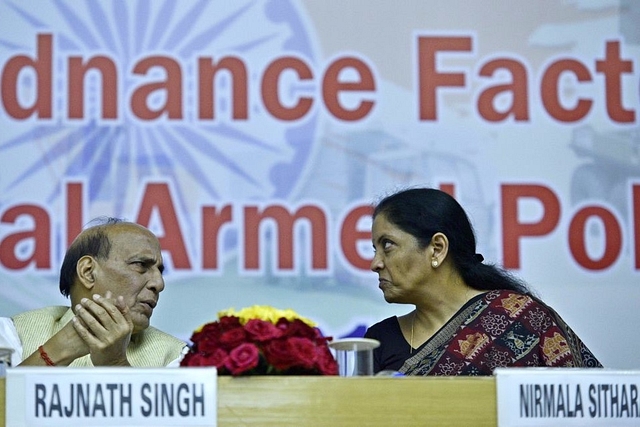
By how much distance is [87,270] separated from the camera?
11.1 feet

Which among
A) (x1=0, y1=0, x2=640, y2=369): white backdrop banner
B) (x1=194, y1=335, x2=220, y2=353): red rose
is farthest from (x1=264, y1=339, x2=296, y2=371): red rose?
(x1=0, y1=0, x2=640, y2=369): white backdrop banner

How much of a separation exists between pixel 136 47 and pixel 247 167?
0.58 m

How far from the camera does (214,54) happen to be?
4.22 metres

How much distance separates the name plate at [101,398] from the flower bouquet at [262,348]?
0.43ft

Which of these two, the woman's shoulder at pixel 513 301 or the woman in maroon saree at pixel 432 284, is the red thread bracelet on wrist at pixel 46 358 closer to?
the woman in maroon saree at pixel 432 284

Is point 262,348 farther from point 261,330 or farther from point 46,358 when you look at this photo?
point 46,358

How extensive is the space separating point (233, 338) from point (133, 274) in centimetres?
102

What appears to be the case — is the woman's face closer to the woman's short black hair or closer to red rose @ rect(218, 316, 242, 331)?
the woman's short black hair

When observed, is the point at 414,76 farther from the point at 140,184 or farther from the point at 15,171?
the point at 15,171

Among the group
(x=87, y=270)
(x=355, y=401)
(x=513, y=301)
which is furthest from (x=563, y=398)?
(x=87, y=270)

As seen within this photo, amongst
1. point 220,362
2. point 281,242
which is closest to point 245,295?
point 281,242

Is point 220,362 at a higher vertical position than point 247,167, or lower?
lower

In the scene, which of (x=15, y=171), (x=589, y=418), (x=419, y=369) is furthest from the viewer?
(x=15, y=171)

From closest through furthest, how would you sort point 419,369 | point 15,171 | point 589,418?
point 589,418
point 419,369
point 15,171
